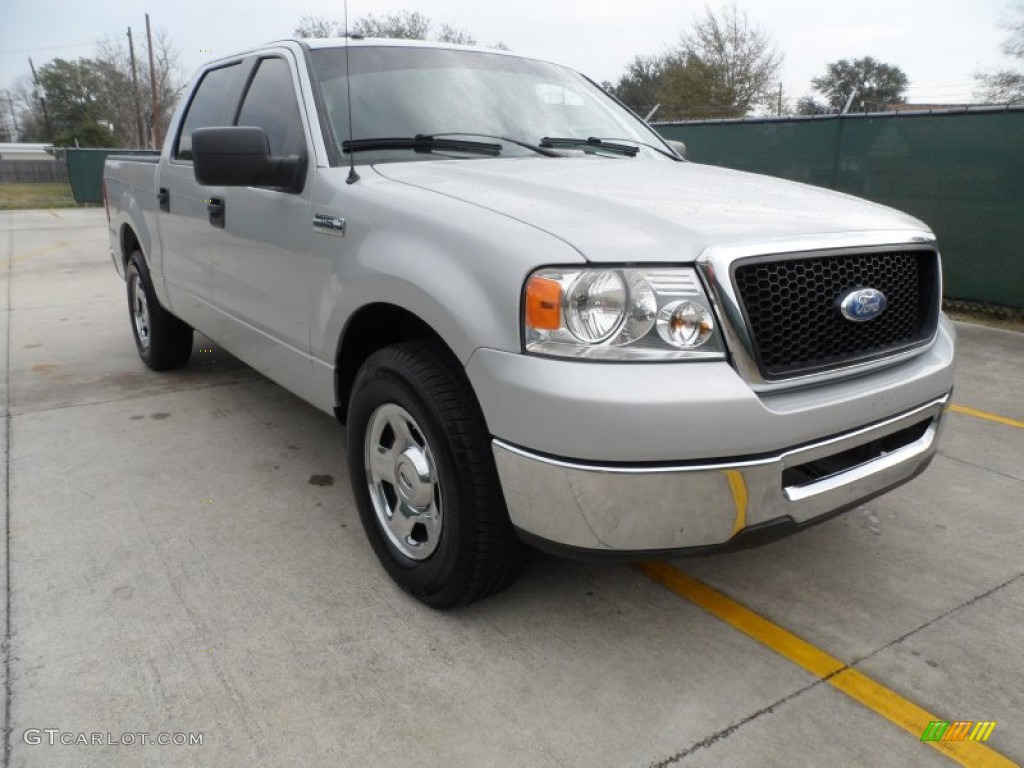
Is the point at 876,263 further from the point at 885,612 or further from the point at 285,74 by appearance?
the point at 285,74

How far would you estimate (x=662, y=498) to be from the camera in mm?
2096

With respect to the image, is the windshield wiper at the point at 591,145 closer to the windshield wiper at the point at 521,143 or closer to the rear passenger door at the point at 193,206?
the windshield wiper at the point at 521,143

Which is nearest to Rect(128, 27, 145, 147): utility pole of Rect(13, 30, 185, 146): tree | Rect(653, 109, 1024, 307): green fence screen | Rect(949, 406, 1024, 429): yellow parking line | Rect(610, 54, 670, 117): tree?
Rect(13, 30, 185, 146): tree

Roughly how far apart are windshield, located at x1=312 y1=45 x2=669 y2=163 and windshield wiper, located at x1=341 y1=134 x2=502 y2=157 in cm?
2

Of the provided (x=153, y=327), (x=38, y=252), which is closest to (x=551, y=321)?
(x=153, y=327)

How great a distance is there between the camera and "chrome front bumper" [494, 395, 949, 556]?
6.82 ft

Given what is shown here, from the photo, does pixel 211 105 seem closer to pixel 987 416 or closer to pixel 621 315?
pixel 621 315

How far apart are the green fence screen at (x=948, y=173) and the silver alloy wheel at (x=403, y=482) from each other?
7162 millimetres

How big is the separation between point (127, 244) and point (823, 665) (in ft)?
17.3

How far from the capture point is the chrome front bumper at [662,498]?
2080 mm

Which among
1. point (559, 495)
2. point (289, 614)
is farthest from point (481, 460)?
point (289, 614)

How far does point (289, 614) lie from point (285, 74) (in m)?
2.21

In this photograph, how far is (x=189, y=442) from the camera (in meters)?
4.32

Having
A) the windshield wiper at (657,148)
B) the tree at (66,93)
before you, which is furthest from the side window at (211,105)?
the tree at (66,93)
